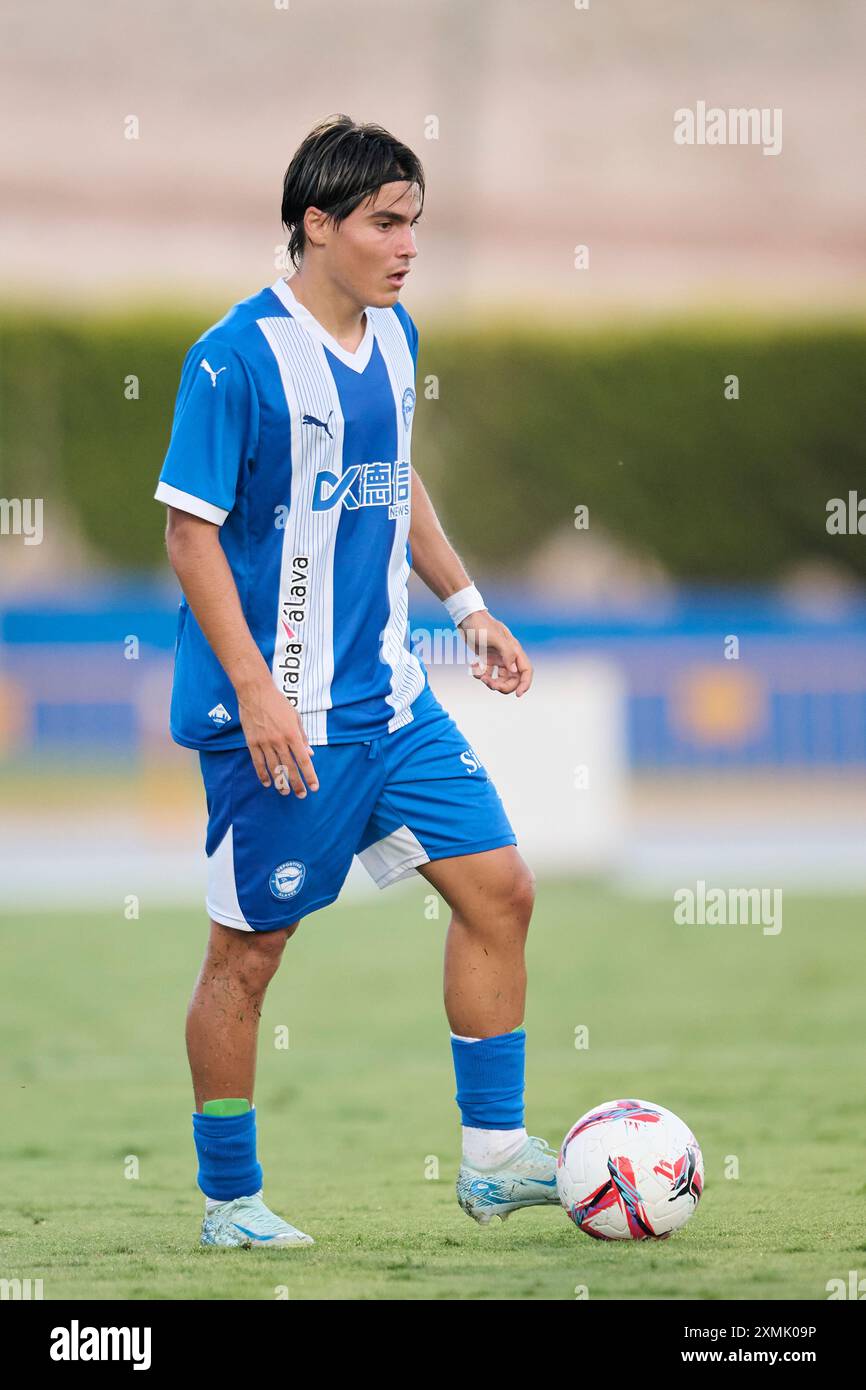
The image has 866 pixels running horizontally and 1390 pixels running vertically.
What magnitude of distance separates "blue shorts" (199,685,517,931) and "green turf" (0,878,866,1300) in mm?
766

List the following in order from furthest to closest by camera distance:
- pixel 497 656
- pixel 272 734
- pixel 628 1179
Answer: pixel 497 656 < pixel 628 1179 < pixel 272 734

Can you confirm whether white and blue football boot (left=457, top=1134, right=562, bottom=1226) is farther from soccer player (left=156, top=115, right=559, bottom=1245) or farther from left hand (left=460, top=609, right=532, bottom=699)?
left hand (left=460, top=609, right=532, bottom=699)

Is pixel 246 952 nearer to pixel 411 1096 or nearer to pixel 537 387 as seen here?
pixel 411 1096

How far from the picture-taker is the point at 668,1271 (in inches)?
148

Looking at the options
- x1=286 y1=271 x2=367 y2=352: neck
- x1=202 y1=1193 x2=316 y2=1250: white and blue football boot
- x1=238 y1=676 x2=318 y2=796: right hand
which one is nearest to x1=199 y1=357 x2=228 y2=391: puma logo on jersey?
x1=286 y1=271 x2=367 y2=352: neck

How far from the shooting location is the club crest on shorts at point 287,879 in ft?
13.5

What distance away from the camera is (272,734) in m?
3.89

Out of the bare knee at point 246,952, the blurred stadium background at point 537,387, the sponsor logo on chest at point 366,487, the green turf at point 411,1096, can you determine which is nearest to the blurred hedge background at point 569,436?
the blurred stadium background at point 537,387

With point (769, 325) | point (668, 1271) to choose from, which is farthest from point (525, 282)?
point (668, 1271)

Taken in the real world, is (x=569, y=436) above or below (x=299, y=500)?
above

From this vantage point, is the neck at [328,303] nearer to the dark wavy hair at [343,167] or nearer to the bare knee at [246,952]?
the dark wavy hair at [343,167]

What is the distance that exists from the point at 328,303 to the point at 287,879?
4.12 feet

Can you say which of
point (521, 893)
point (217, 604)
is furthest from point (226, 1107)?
point (217, 604)

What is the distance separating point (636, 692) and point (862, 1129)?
10061 mm
